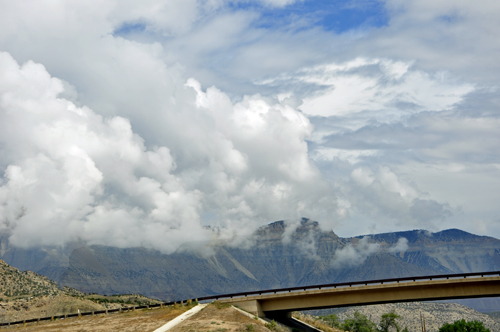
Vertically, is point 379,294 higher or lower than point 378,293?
lower

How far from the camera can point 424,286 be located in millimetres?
60219

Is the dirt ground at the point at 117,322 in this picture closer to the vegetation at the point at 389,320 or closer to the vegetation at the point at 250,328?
the vegetation at the point at 250,328

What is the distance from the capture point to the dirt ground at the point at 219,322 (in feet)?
162

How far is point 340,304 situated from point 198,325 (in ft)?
66.9

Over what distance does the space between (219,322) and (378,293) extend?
2162 cm

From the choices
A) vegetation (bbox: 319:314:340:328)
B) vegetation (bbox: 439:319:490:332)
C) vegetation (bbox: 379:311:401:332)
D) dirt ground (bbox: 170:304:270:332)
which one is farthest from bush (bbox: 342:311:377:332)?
dirt ground (bbox: 170:304:270:332)

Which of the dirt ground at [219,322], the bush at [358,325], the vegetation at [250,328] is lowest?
the bush at [358,325]

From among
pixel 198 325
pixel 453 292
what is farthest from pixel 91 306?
pixel 453 292

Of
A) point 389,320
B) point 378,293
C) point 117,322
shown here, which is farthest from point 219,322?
point 389,320

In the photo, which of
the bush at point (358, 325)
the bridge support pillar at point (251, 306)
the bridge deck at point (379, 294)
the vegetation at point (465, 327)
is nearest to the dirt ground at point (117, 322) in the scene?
the bridge support pillar at point (251, 306)

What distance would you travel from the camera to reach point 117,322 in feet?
189

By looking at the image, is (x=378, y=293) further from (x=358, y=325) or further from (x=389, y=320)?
(x=389, y=320)

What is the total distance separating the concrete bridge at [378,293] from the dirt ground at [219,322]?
4.65 metres

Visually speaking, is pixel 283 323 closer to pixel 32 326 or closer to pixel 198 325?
pixel 198 325
